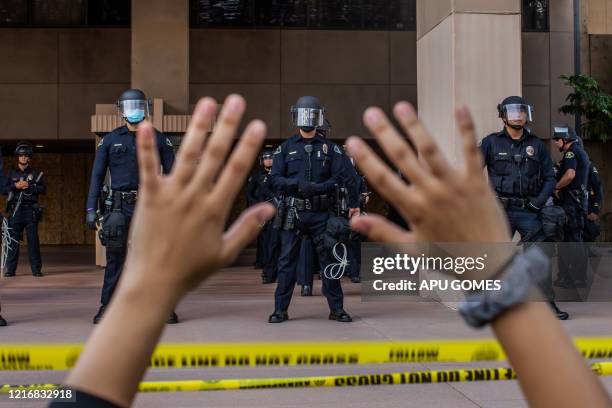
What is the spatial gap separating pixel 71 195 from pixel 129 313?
21722 millimetres

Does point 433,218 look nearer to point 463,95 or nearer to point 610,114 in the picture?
point 463,95

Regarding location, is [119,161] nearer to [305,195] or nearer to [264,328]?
[305,195]

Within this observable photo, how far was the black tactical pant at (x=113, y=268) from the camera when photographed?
7.08 meters

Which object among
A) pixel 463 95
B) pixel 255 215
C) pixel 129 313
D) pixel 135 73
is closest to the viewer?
pixel 129 313

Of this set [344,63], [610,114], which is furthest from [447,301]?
[610,114]

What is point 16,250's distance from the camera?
1218cm

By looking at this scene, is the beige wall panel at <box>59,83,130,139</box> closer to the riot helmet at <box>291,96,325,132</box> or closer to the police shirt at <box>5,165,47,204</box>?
the police shirt at <box>5,165,47,204</box>

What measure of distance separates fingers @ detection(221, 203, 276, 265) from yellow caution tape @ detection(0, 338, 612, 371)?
195cm

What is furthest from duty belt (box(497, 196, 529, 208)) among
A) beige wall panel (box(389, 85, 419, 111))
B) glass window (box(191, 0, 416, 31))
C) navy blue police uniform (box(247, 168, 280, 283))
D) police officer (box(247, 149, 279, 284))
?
glass window (box(191, 0, 416, 31))

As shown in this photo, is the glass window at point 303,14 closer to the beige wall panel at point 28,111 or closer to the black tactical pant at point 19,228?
the beige wall panel at point 28,111

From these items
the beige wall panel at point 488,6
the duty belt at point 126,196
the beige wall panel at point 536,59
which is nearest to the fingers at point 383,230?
the duty belt at point 126,196

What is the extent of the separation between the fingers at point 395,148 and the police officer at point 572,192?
8719mm

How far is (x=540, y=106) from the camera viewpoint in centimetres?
1912

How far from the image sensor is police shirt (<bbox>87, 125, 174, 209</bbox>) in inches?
285
